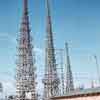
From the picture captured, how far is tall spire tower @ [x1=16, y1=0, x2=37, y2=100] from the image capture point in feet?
360

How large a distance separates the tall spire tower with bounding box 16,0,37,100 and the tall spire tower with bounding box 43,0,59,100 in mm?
8415

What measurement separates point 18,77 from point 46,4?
3755 centimetres

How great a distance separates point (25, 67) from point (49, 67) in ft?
43.5

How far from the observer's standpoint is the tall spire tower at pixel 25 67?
10962cm

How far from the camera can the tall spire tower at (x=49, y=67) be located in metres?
117

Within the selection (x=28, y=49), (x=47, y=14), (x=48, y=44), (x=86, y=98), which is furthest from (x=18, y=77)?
(x=86, y=98)

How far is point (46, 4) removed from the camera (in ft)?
381

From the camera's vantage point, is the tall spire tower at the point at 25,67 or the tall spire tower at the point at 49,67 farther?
the tall spire tower at the point at 49,67

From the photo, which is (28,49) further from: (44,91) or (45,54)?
(44,91)

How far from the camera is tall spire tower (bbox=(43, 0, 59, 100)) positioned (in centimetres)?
11675

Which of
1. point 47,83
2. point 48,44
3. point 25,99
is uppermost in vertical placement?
point 48,44

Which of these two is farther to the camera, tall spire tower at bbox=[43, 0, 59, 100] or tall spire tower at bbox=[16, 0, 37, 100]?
tall spire tower at bbox=[43, 0, 59, 100]

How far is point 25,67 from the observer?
11225 centimetres

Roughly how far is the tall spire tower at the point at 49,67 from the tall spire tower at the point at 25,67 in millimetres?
8415
